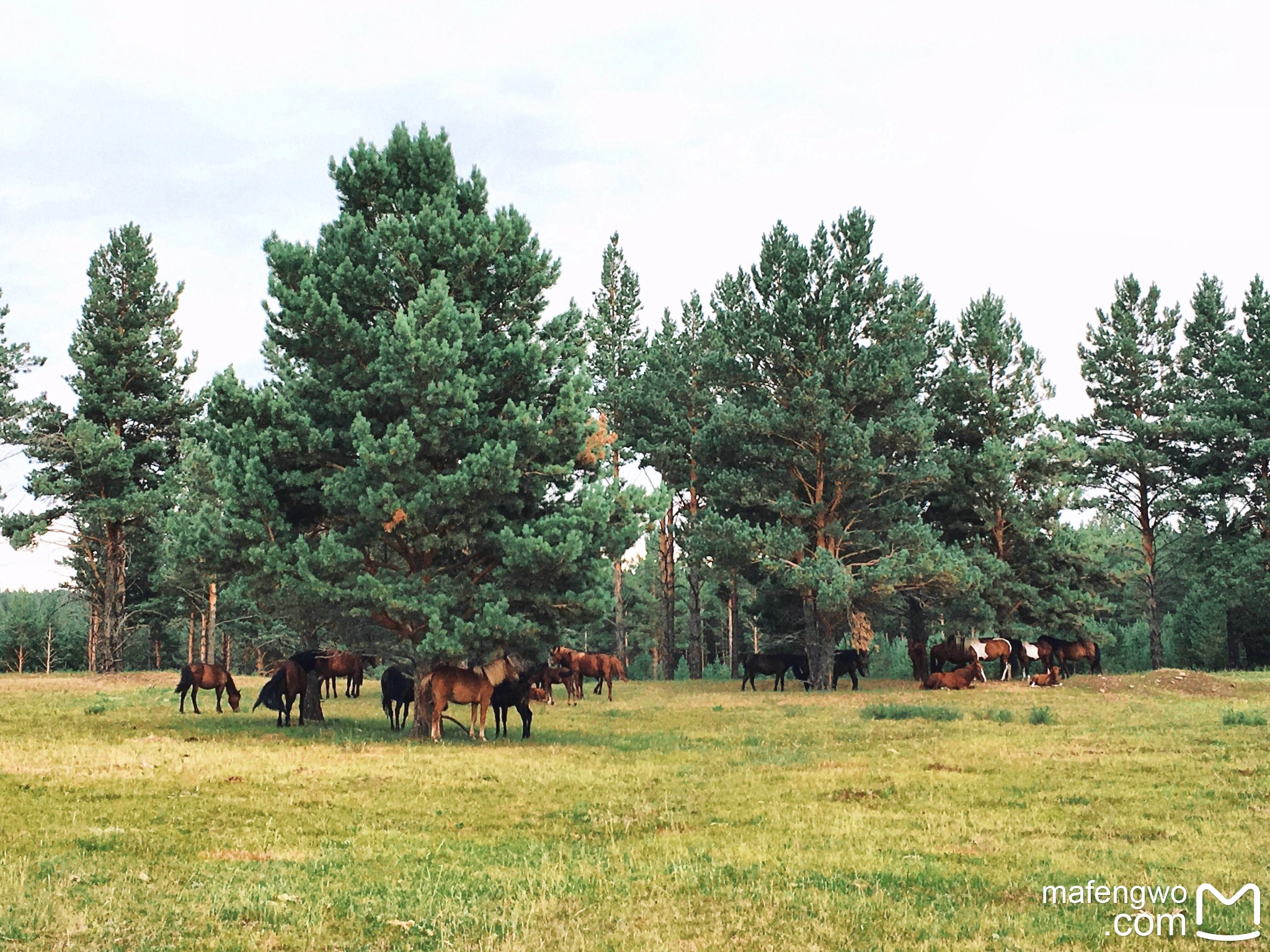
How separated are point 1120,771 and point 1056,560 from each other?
3143cm

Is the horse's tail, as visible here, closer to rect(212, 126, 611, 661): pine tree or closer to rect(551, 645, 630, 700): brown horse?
rect(212, 126, 611, 661): pine tree

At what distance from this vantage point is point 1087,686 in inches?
1438

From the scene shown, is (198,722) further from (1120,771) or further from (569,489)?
(1120,771)

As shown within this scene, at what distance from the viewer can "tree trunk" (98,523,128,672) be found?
46.8m

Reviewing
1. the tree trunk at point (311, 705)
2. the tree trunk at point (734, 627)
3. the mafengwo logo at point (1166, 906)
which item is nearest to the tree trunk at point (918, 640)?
the tree trunk at point (734, 627)

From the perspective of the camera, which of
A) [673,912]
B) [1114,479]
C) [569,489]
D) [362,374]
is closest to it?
[673,912]

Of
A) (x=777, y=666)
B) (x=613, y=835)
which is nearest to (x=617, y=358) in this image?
(x=777, y=666)

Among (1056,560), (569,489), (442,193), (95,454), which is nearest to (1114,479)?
(1056,560)

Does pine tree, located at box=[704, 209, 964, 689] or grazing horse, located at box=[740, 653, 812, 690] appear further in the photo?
grazing horse, located at box=[740, 653, 812, 690]

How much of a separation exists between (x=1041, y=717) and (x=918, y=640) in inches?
908

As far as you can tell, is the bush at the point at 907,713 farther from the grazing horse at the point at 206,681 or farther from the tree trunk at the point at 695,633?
the tree trunk at the point at 695,633

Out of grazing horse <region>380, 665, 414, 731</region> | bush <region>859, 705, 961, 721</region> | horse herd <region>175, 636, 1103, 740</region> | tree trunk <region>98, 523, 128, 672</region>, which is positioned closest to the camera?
horse herd <region>175, 636, 1103, 740</region>

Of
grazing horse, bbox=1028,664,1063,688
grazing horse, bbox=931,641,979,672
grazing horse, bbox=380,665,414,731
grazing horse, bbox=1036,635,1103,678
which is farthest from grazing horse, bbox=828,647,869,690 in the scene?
grazing horse, bbox=380,665,414,731

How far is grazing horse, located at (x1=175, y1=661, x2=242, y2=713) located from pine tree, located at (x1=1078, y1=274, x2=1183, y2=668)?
42849 mm
